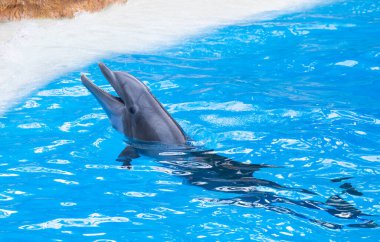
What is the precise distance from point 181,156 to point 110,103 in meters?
0.89

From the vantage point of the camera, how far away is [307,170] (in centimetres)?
574

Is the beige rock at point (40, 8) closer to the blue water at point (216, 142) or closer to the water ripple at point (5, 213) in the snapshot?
the blue water at point (216, 142)

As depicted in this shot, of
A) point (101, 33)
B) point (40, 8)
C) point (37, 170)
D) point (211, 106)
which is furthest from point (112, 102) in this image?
point (40, 8)

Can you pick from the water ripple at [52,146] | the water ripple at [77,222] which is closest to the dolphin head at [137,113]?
the water ripple at [52,146]

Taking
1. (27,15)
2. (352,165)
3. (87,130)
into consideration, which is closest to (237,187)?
(352,165)

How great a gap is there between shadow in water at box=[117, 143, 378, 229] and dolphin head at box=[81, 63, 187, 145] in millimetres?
107

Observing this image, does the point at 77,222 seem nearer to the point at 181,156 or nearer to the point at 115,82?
the point at 181,156

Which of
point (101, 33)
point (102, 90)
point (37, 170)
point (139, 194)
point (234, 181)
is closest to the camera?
point (234, 181)

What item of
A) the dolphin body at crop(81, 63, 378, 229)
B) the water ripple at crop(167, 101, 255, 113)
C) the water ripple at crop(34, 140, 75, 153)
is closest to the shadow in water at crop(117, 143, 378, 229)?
the dolphin body at crop(81, 63, 378, 229)

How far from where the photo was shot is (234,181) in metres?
5.23

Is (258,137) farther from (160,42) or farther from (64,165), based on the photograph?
(160,42)

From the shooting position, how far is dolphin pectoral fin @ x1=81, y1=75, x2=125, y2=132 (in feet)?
20.0

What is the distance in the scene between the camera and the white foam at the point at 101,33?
8.53m

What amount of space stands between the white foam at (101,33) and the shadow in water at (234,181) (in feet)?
7.79
